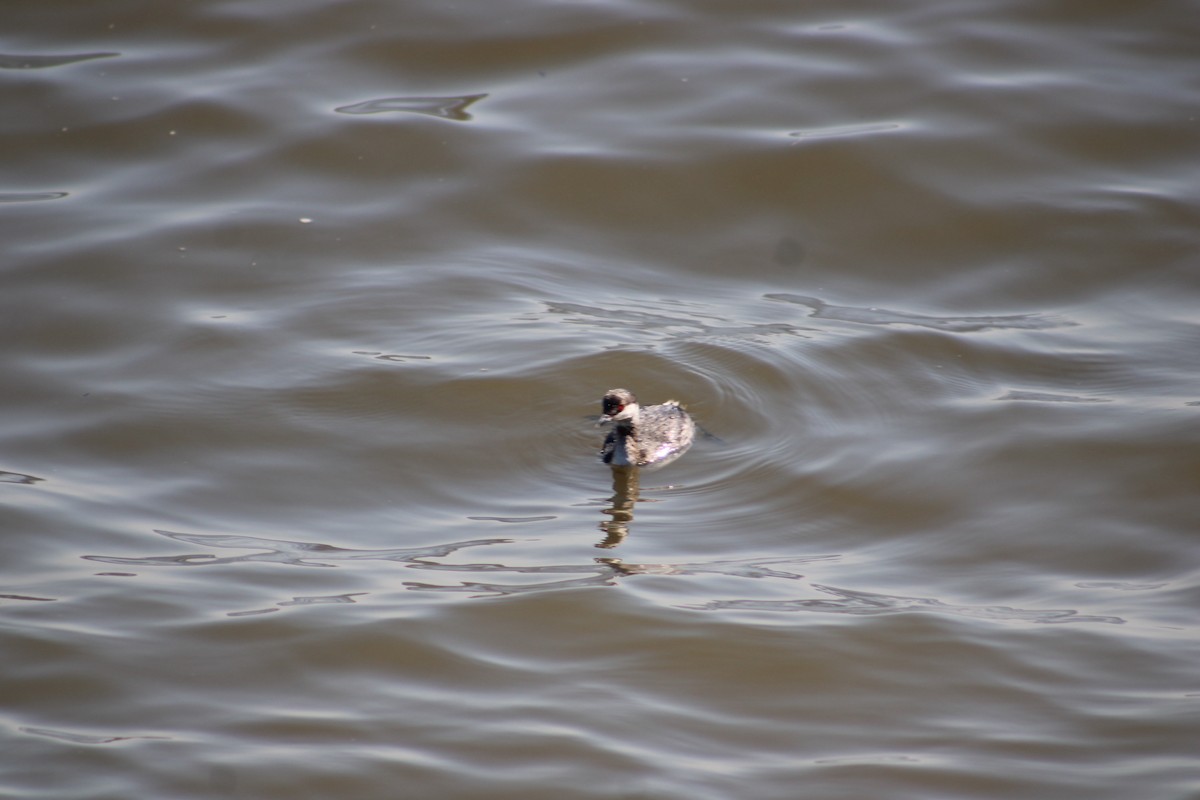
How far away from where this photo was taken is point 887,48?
14008 millimetres

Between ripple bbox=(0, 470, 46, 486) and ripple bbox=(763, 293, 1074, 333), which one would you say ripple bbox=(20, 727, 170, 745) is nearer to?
ripple bbox=(0, 470, 46, 486)

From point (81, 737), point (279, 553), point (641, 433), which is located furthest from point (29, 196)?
point (81, 737)

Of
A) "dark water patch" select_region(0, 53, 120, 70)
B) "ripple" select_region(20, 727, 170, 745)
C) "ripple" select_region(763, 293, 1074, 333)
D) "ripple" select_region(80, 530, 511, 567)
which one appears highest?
"dark water patch" select_region(0, 53, 120, 70)

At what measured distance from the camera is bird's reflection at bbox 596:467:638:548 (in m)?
7.60

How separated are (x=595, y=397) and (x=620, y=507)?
1.52 m

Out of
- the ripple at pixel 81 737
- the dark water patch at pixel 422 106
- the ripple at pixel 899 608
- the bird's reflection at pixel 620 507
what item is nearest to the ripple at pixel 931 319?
the bird's reflection at pixel 620 507

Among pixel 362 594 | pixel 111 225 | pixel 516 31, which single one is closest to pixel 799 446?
pixel 362 594

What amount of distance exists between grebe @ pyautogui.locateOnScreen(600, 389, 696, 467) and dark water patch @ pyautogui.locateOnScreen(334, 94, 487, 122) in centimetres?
496

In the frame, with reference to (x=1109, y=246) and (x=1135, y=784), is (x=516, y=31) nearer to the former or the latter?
(x=1109, y=246)

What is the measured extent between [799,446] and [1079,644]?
8.21 ft

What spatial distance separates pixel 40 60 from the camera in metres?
13.5

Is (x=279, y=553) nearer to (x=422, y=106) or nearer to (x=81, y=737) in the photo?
(x=81, y=737)

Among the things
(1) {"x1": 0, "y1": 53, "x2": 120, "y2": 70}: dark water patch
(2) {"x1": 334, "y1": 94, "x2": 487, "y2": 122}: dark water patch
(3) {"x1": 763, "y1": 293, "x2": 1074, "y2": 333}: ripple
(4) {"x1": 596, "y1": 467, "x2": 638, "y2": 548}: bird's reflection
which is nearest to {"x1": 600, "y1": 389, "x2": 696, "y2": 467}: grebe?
(4) {"x1": 596, "y1": 467, "x2": 638, "y2": 548}: bird's reflection

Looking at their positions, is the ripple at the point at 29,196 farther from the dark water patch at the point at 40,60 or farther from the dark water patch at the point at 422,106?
the dark water patch at the point at 422,106
